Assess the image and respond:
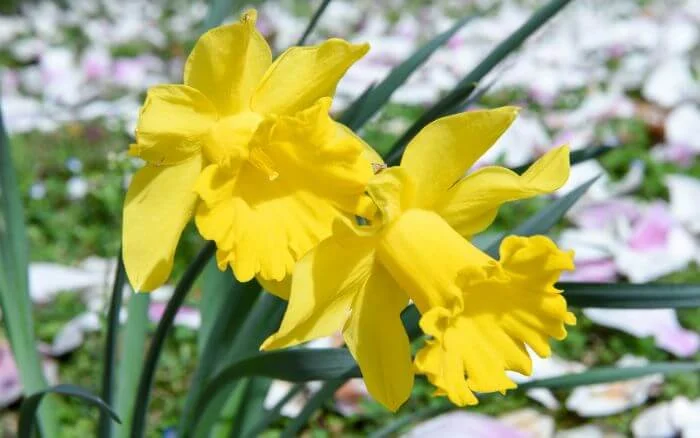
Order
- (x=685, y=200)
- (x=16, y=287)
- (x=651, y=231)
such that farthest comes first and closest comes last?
(x=685, y=200)
(x=651, y=231)
(x=16, y=287)

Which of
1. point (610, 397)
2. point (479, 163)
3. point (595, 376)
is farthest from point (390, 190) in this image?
point (479, 163)

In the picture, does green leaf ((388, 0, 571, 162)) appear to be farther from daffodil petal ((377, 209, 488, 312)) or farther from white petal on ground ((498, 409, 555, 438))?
white petal on ground ((498, 409, 555, 438))

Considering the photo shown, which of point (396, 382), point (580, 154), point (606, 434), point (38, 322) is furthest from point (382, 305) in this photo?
point (38, 322)

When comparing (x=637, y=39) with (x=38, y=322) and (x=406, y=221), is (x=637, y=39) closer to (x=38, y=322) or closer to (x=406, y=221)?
(x=38, y=322)

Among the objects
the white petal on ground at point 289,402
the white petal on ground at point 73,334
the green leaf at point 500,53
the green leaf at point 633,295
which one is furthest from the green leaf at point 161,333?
the white petal on ground at point 73,334

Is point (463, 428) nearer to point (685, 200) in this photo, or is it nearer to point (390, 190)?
point (390, 190)
